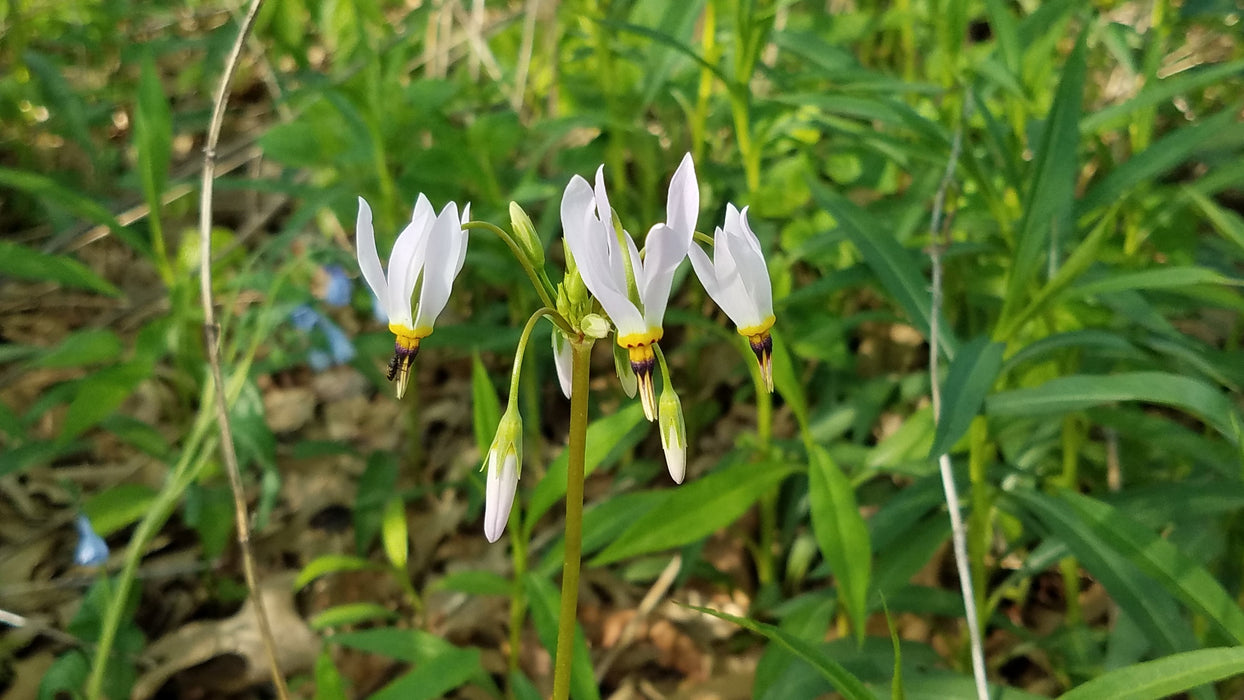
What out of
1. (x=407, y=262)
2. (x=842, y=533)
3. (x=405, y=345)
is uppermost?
(x=407, y=262)

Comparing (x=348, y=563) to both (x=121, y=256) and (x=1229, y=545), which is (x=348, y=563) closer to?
(x=1229, y=545)

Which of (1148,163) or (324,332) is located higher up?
(1148,163)

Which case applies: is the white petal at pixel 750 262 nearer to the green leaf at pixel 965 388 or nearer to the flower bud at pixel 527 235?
the flower bud at pixel 527 235

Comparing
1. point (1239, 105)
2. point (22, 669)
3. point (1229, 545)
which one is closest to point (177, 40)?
point (22, 669)

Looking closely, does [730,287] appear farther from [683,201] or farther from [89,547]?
[89,547]

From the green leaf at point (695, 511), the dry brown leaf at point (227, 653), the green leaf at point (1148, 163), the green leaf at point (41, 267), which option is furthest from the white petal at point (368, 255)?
the dry brown leaf at point (227, 653)

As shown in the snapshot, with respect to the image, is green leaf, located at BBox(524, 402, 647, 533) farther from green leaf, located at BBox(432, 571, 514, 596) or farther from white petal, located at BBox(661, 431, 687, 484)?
white petal, located at BBox(661, 431, 687, 484)

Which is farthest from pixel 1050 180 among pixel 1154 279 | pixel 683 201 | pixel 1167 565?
pixel 683 201
